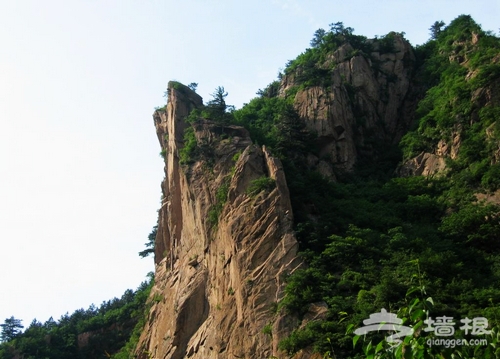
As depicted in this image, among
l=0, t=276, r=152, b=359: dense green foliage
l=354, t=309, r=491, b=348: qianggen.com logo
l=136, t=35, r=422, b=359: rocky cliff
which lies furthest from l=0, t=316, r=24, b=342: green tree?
l=354, t=309, r=491, b=348: qianggen.com logo

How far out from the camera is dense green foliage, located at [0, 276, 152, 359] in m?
51.7

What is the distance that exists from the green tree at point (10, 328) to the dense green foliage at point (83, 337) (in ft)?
1.81

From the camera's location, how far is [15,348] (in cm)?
5203

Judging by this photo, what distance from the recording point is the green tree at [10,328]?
5714 centimetres

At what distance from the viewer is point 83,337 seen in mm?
54688

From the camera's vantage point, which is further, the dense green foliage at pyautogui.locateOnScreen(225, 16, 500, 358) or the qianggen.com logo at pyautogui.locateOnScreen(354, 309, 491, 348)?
the dense green foliage at pyautogui.locateOnScreen(225, 16, 500, 358)

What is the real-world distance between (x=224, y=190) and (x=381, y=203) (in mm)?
9312

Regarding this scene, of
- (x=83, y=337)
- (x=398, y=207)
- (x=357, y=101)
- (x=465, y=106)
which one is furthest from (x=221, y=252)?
(x=83, y=337)

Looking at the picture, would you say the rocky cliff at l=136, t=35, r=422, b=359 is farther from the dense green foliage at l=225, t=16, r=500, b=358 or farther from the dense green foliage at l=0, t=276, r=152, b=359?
the dense green foliage at l=0, t=276, r=152, b=359

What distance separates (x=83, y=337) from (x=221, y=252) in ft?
82.7

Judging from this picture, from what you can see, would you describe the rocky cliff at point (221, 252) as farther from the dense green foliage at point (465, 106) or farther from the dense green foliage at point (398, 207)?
the dense green foliage at point (465, 106)

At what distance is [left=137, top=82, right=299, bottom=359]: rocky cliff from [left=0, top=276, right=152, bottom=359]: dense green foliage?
1063cm

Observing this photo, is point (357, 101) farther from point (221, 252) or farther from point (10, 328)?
point (10, 328)

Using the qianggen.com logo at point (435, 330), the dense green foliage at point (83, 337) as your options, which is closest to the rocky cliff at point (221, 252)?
the dense green foliage at point (83, 337)
